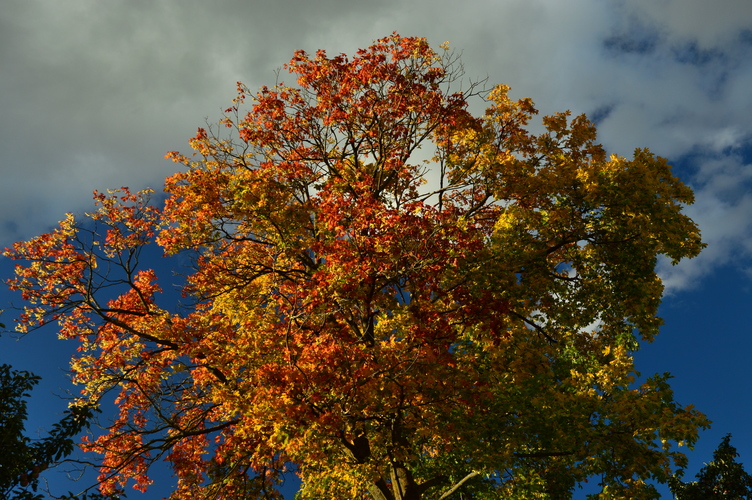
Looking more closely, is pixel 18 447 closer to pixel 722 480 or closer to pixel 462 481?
pixel 462 481

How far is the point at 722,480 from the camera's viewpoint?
2528 centimetres

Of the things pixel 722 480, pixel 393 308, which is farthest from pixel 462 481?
pixel 722 480

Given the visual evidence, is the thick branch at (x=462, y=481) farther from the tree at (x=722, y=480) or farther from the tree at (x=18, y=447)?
the tree at (x=722, y=480)

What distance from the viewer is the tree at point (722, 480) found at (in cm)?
2483

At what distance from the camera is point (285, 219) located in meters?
15.4

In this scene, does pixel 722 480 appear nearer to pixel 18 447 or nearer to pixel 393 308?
pixel 393 308

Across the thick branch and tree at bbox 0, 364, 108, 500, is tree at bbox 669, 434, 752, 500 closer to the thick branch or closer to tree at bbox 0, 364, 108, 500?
the thick branch

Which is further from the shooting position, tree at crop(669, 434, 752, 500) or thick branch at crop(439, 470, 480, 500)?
tree at crop(669, 434, 752, 500)

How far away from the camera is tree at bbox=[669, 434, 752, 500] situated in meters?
24.8

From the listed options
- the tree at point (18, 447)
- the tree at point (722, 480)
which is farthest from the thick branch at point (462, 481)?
the tree at point (722, 480)

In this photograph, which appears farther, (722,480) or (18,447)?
(722,480)

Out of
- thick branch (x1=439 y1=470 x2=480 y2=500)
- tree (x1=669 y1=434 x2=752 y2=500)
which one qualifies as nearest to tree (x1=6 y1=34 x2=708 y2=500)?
thick branch (x1=439 y1=470 x2=480 y2=500)

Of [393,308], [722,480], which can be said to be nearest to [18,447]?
[393,308]

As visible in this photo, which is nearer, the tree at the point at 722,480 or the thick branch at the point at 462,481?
the thick branch at the point at 462,481
